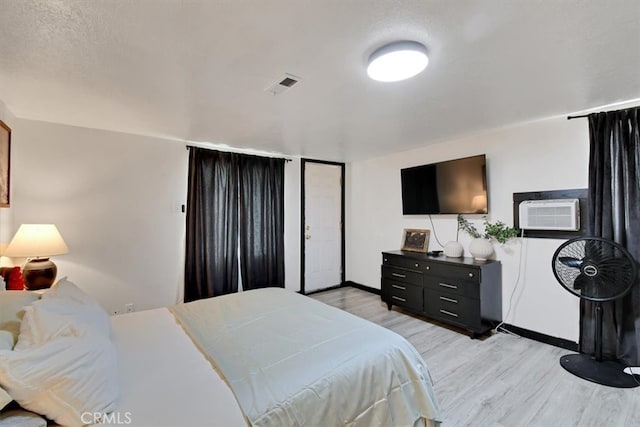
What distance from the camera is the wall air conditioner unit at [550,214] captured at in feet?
8.82

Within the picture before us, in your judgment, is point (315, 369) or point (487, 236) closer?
point (315, 369)

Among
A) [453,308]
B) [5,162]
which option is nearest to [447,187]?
[453,308]

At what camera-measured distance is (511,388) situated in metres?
2.16

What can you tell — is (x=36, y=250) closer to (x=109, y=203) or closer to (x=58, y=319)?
(x=109, y=203)

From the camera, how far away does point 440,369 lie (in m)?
2.44

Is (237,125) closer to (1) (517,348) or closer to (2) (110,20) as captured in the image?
(2) (110,20)

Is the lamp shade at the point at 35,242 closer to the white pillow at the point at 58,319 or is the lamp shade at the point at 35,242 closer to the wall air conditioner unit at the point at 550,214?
the white pillow at the point at 58,319

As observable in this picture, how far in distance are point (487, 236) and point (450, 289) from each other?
0.78 meters

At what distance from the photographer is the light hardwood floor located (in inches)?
73.0

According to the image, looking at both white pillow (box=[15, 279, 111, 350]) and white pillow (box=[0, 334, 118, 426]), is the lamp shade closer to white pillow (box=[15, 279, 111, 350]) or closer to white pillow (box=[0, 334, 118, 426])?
white pillow (box=[15, 279, 111, 350])

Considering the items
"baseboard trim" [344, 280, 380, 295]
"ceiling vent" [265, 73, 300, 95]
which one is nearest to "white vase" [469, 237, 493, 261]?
"baseboard trim" [344, 280, 380, 295]

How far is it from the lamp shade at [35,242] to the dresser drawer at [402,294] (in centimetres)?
365

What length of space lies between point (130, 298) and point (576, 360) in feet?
15.2

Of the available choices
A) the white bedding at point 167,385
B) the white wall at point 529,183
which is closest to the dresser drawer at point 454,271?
the white wall at point 529,183
